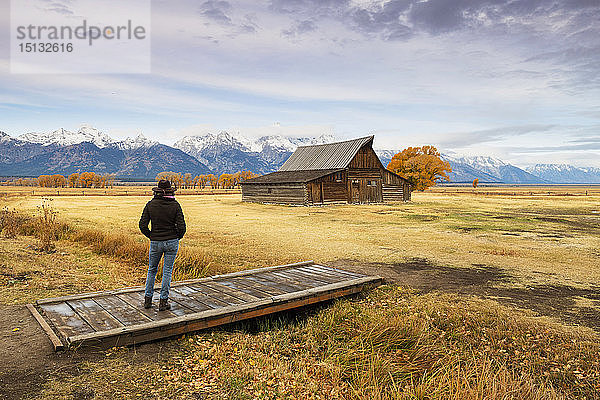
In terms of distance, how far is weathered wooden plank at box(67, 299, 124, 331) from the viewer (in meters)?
6.77

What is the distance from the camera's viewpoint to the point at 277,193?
149 feet

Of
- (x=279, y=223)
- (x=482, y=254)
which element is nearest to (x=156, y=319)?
(x=482, y=254)

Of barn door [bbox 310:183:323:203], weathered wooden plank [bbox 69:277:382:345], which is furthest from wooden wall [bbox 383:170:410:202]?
weathered wooden plank [bbox 69:277:382:345]

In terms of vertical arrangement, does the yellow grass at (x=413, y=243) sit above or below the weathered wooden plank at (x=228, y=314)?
below

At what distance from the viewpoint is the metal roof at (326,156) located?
1781 inches

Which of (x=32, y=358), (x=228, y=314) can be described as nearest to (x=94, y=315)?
(x=32, y=358)

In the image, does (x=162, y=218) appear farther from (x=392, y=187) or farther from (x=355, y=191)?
(x=392, y=187)

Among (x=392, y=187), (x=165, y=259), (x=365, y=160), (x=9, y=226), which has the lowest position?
(x=9, y=226)

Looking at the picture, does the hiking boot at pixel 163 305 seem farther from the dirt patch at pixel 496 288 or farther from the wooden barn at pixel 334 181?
the wooden barn at pixel 334 181

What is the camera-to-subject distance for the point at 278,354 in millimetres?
6637

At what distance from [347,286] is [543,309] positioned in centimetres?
443

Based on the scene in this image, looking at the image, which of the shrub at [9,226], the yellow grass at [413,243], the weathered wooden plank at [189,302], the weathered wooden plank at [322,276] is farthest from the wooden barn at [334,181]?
the weathered wooden plank at [189,302]

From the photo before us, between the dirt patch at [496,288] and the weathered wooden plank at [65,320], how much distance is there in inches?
306

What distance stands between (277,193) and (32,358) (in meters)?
39.8
